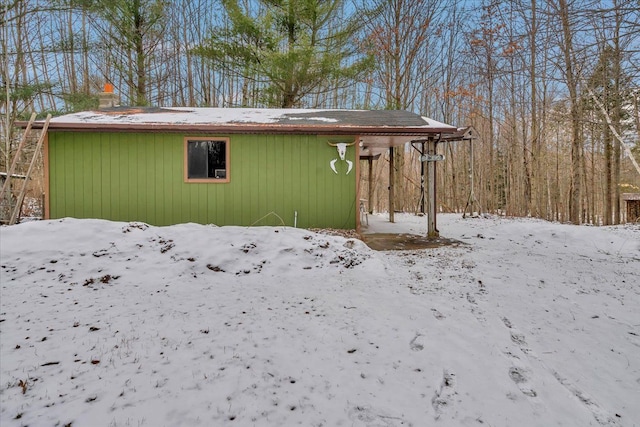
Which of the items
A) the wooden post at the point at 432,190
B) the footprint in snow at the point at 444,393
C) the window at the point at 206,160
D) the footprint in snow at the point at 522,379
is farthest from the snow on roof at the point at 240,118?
the footprint in snow at the point at 444,393

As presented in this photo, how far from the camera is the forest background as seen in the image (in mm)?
11008

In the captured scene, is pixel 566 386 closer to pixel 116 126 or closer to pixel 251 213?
pixel 251 213

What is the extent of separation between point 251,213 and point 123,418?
5.90m

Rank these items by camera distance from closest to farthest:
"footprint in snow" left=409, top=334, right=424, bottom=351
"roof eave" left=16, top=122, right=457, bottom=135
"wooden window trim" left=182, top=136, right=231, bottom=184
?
1. "footprint in snow" left=409, top=334, right=424, bottom=351
2. "roof eave" left=16, top=122, right=457, bottom=135
3. "wooden window trim" left=182, top=136, right=231, bottom=184

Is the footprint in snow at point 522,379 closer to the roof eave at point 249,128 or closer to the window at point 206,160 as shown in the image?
the roof eave at point 249,128

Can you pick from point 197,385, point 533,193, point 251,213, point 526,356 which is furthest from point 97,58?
point 533,193

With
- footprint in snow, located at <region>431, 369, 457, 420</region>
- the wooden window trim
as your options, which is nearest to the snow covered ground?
footprint in snow, located at <region>431, 369, 457, 420</region>

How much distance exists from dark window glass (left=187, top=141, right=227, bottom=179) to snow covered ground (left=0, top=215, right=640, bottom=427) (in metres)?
2.34

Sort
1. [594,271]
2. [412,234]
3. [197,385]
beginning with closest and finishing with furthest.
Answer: [197,385]
[594,271]
[412,234]

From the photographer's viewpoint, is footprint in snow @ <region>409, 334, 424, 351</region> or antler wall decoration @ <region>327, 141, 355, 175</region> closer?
footprint in snow @ <region>409, 334, 424, 351</region>

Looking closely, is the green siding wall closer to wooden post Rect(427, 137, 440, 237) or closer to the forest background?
wooden post Rect(427, 137, 440, 237)

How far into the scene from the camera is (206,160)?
294 inches

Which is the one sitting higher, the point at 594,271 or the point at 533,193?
the point at 533,193

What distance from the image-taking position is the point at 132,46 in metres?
13.0
